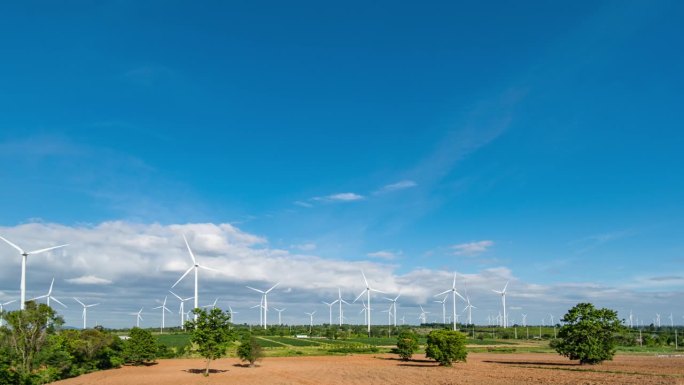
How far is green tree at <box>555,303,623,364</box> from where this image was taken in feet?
281

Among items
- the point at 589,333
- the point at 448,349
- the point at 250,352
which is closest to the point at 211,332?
the point at 250,352

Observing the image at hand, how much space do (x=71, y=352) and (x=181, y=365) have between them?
71.2 feet

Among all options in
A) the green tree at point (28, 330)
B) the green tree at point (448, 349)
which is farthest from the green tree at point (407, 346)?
the green tree at point (28, 330)

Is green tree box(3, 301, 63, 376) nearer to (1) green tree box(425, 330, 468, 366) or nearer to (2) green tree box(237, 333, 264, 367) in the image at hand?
(2) green tree box(237, 333, 264, 367)

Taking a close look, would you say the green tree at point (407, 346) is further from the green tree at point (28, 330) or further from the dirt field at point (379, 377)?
the green tree at point (28, 330)

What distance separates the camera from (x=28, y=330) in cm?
6712

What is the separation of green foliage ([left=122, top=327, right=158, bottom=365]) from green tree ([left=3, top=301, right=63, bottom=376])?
33514 millimetres

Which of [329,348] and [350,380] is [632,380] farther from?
[329,348]

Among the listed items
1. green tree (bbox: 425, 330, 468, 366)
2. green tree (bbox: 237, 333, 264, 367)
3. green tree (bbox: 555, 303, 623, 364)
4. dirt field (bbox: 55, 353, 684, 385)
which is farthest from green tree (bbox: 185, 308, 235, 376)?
green tree (bbox: 555, 303, 623, 364)

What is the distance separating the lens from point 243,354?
101m

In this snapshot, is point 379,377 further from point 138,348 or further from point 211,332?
point 138,348

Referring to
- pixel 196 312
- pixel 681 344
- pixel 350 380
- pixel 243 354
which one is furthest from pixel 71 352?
pixel 681 344

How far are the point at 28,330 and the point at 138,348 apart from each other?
3760 centimetres

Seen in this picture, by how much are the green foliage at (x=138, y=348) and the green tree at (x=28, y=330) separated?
33.5 m
